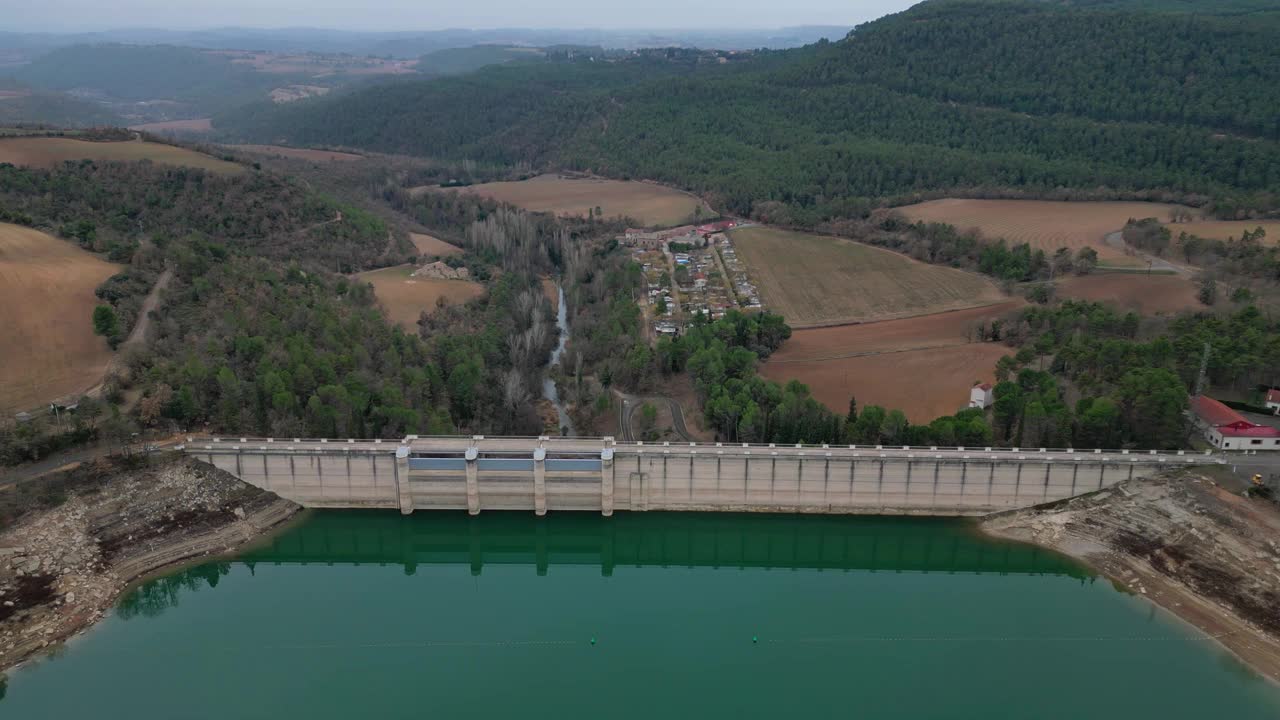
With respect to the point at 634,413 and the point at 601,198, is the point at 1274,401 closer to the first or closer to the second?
the point at 634,413

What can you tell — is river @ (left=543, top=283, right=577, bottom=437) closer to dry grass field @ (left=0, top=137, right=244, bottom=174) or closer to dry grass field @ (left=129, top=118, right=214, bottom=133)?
dry grass field @ (left=0, top=137, right=244, bottom=174)

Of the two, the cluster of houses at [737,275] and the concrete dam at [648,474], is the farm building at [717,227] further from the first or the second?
the concrete dam at [648,474]

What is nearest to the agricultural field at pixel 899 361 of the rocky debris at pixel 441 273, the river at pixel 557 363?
the river at pixel 557 363

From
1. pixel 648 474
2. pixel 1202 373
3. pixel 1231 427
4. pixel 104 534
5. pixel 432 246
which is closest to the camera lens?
pixel 104 534

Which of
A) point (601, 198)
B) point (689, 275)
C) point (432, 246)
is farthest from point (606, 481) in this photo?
point (601, 198)

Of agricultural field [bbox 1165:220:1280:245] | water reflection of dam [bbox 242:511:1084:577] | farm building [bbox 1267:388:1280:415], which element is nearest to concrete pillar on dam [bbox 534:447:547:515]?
water reflection of dam [bbox 242:511:1084:577]

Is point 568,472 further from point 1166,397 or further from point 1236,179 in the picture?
point 1236,179

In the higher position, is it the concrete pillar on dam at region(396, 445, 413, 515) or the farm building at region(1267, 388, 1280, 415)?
the farm building at region(1267, 388, 1280, 415)
